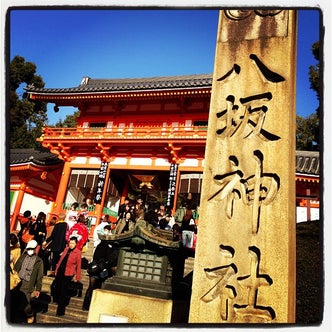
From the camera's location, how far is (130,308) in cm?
320

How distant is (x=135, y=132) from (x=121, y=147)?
95 centimetres

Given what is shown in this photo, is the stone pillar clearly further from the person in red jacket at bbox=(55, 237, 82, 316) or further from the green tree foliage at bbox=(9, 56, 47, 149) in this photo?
the green tree foliage at bbox=(9, 56, 47, 149)

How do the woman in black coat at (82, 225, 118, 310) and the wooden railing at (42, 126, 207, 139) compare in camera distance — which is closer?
the woman in black coat at (82, 225, 118, 310)

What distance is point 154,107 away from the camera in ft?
42.9

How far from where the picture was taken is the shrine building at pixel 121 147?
11281 millimetres

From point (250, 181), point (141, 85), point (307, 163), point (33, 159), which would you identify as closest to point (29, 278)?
point (250, 181)

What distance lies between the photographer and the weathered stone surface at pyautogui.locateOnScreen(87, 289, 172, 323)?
3.12 metres

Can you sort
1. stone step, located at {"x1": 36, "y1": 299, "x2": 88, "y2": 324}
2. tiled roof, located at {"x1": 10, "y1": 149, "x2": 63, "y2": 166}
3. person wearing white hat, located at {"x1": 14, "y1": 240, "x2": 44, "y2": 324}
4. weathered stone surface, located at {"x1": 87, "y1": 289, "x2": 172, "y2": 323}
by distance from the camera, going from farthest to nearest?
tiled roof, located at {"x1": 10, "y1": 149, "x2": 63, "y2": 166}, stone step, located at {"x1": 36, "y1": 299, "x2": 88, "y2": 324}, person wearing white hat, located at {"x1": 14, "y1": 240, "x2": 44, "y2": 324}, weathered stone surface, located at {"x1": 87, "y1": 289, "x2": 172, "y2": 323}

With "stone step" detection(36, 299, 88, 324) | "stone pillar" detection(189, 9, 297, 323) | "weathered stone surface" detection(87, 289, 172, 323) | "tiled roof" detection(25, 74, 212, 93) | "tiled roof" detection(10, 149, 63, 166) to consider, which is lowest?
"stone step" detection(36, 299, 88, 324)

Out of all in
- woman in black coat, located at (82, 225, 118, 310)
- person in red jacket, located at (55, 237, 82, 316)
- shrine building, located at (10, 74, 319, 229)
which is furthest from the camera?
shrine building, located at (10, 74, 319, 229)

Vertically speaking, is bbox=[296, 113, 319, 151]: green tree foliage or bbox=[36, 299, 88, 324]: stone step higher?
bbox=[296, 113, 319, 151]: green tree foliage

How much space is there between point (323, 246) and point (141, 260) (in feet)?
6.63

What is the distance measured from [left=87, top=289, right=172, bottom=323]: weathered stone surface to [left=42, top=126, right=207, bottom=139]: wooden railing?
8067mm

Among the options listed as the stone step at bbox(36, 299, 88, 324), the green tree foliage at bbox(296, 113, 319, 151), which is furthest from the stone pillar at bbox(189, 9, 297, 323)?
the green tree foliage at bbox(296, 113, 319, 151)
